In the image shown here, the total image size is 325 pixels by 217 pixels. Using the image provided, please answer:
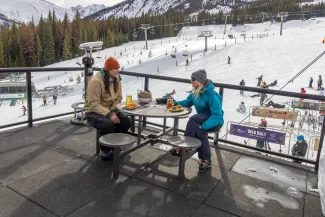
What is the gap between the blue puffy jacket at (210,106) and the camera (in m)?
3.42

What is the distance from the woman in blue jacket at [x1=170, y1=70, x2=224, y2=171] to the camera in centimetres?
343

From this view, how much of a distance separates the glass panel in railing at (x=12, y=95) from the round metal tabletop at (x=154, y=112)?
2.28 meters

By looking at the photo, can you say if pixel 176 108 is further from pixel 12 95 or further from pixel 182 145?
pixel 12 95

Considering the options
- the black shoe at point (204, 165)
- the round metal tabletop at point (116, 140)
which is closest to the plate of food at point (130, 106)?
the round metal tabletop at point (116, 140)

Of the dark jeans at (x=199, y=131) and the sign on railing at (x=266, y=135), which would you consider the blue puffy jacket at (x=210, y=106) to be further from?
the sign on railing at (x=266, y=135)

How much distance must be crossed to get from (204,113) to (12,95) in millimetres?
3797

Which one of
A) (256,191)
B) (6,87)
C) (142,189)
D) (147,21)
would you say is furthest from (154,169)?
(147,21)

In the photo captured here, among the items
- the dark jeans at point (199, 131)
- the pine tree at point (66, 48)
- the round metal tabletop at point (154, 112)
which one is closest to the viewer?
the round metal tabletop at point (154, 112)

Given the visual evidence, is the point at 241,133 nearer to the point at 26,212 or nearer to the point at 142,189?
the point at 142,189

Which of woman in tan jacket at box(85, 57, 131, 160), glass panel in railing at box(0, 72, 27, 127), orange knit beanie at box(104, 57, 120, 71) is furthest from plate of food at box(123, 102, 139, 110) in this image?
glass panel in railing at box(0, 72, 27, 127)

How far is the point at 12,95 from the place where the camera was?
5266mm

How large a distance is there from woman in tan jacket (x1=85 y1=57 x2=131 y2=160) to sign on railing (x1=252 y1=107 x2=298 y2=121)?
3124 millimetres

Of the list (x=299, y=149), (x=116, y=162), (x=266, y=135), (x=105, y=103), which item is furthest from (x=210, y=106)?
(x=299, y=149)

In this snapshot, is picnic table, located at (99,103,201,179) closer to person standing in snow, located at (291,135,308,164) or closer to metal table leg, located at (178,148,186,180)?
metal table leg, located at (178,148,186,180)
